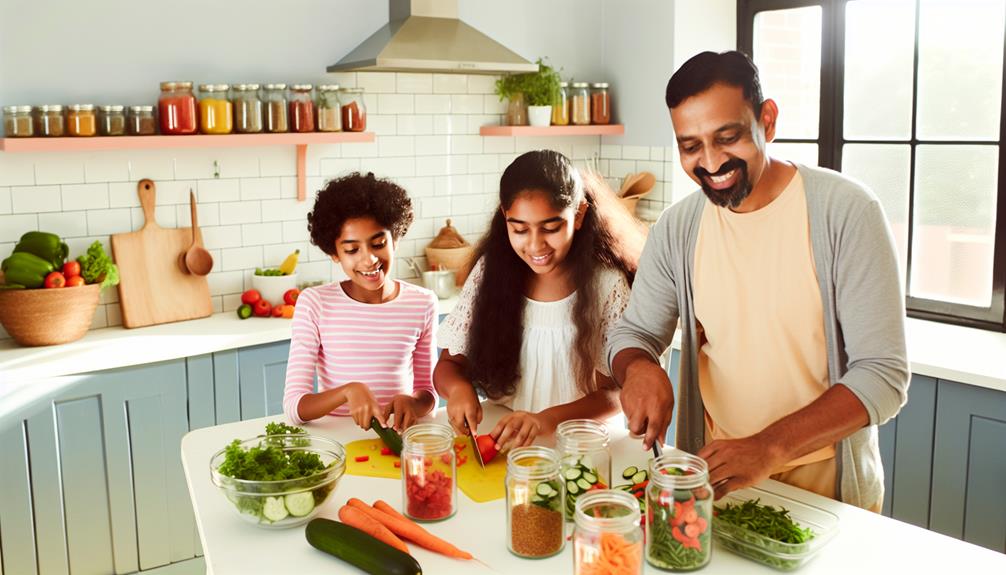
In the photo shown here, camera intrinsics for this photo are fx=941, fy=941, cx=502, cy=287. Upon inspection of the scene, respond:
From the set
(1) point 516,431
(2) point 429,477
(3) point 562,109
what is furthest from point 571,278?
(3) point 562,109

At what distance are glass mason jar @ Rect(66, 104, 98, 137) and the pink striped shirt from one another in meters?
1.44

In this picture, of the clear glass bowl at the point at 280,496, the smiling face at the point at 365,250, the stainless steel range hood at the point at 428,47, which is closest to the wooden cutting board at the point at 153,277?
the stainless steel range hood at the point at 428,47

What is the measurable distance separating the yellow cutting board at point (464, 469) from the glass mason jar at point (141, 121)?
197cm

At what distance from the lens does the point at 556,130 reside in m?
4.39

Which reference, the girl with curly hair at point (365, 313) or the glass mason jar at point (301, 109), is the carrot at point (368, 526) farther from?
the glass mason jar at point (301, 109)

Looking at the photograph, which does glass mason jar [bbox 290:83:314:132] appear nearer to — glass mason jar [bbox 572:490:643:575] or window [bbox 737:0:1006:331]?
window [bbox 737:0:1006:331]

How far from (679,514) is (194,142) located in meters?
2.68

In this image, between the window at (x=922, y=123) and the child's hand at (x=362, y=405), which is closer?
the child's hand at (x=362, y=405)

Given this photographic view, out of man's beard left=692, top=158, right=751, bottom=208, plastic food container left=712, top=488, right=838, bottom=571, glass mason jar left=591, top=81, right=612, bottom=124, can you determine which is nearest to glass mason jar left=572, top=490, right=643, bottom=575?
plastic food container left=712, top=488, right=838, bottom=571

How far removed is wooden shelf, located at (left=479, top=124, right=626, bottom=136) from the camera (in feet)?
14.1

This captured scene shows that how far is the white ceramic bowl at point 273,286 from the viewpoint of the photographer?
12.6ft

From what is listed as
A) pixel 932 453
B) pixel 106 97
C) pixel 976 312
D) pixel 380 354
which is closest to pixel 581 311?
pixel 380 354

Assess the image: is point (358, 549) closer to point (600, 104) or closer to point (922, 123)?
point (922, 123)

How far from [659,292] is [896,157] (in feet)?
6.90
